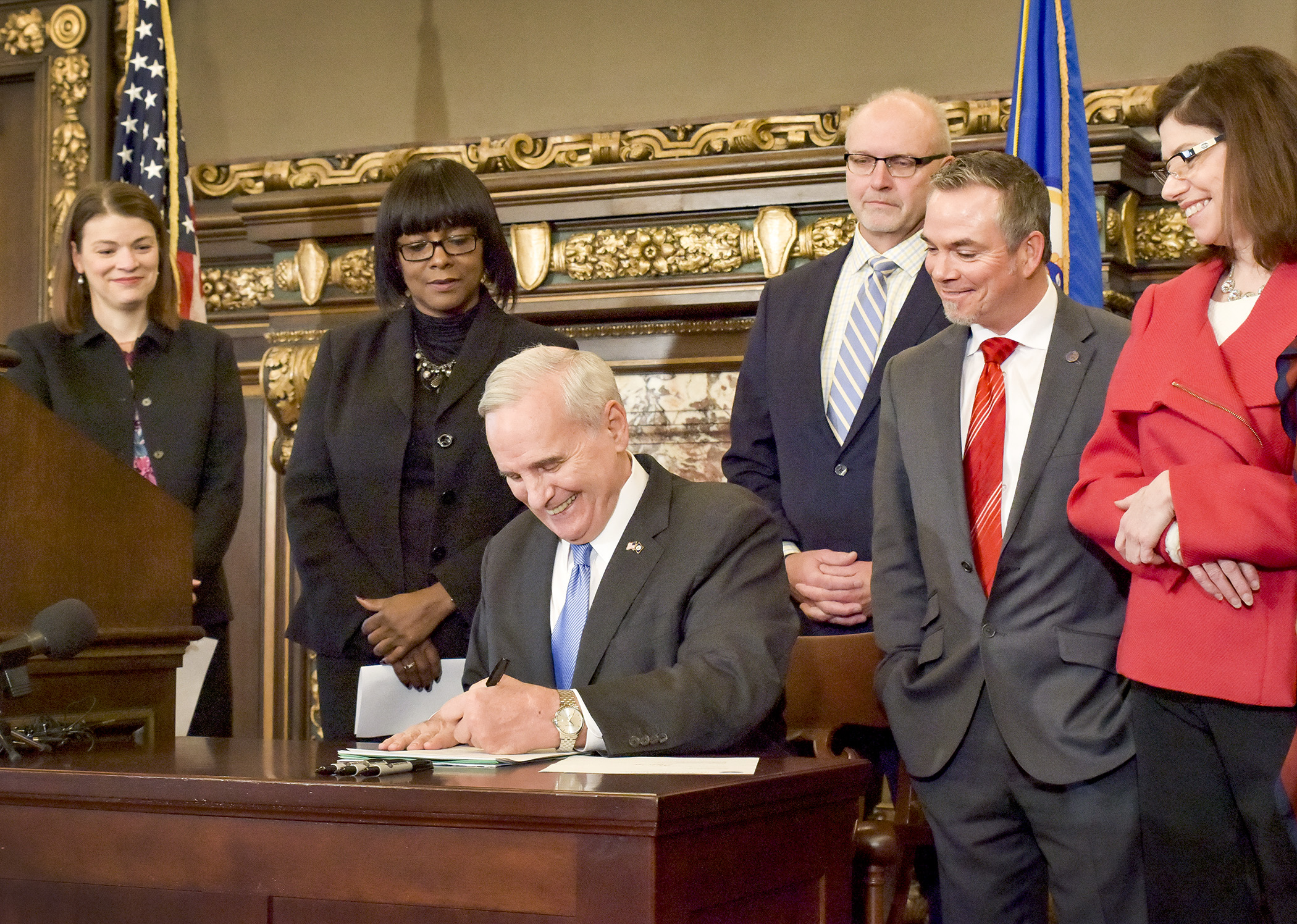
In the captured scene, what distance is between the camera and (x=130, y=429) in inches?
140

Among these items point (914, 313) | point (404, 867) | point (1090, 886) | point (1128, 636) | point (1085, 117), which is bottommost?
point (1090, 886)

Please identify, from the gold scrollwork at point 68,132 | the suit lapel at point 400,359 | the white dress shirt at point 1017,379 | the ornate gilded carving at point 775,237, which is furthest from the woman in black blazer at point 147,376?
the gold scrollwork at point 68,132

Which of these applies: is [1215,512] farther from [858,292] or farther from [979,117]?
[979,117]

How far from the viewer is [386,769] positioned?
188 centimetres

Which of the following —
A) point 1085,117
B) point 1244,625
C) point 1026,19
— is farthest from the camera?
point 1085,117

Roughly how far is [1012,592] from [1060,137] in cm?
167

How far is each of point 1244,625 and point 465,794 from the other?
1.18 m

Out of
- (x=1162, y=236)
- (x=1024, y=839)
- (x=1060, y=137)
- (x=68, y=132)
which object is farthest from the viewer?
(x=68, y=132)

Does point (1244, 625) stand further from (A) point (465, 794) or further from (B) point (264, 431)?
(B) point (264, 431)

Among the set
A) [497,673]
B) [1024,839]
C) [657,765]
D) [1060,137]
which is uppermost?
[1060,137]

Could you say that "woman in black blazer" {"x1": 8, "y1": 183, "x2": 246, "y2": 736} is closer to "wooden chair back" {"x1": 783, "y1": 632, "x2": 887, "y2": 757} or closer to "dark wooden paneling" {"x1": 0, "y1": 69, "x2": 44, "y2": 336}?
"wooden chair back" {"x1": 783, "y1": 632, "x2": 887, "y2": 757}

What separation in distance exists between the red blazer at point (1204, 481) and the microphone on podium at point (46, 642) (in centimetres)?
158

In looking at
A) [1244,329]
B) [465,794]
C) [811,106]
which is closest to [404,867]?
[465,794]

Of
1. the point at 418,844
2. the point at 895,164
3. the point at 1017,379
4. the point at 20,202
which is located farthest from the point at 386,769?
the point at 20,202
